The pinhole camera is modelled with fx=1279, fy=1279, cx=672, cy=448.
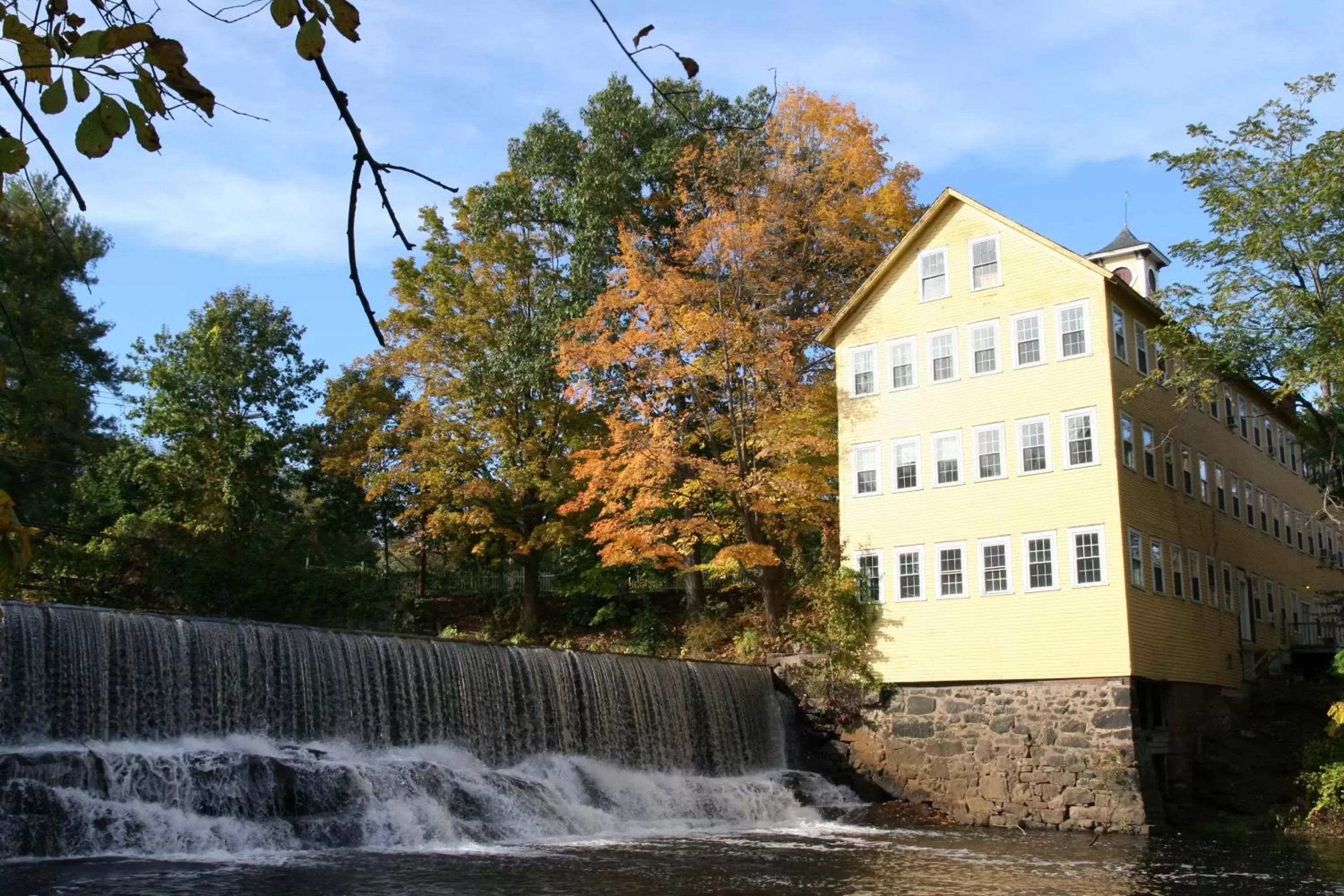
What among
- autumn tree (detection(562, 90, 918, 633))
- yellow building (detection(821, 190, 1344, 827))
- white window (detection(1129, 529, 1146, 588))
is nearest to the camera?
white window (detection(1129, 529, 1146, 588))

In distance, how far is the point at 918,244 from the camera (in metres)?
28.0

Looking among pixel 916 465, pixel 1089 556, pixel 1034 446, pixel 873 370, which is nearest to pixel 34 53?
pixel 1089 556

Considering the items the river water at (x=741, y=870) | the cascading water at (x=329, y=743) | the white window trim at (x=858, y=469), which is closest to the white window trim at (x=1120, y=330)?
the white window trim at (x=858, y=469)

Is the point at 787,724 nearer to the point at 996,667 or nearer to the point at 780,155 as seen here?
the point at 996,667

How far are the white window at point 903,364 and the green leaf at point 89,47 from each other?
25.7 meters

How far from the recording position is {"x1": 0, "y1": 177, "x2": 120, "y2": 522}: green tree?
32.7 meters

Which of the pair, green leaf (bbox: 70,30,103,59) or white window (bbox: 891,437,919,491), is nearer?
green leaf (bbox: 70,30,103,59)

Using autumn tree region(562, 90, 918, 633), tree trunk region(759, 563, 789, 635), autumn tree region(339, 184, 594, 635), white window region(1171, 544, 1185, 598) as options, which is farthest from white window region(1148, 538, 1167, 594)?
autumn tree region(339, 184, 594, 635)

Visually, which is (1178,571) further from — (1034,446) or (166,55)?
(166,55)

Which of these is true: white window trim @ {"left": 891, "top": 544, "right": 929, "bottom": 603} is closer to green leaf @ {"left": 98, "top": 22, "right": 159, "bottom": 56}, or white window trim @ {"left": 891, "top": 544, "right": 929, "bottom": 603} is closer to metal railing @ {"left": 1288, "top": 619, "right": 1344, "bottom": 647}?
metal railing @ {"left": 1288, "top": 619, "right": 1344, "bottom": 647}

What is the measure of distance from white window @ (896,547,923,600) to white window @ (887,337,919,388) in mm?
3602

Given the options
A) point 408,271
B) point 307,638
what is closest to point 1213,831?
point 307,638

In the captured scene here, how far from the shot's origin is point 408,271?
37.5 meters

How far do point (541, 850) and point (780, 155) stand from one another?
22.5 m
